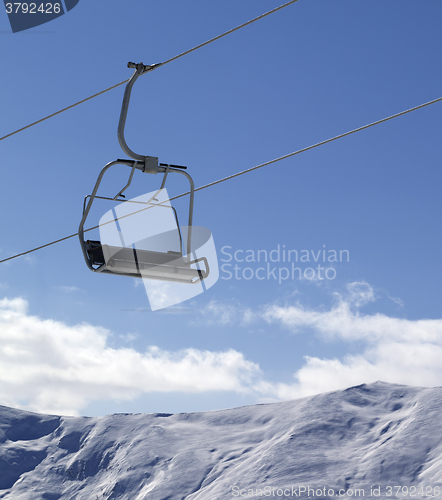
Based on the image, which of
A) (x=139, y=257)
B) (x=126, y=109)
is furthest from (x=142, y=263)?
(x=126, y=109)

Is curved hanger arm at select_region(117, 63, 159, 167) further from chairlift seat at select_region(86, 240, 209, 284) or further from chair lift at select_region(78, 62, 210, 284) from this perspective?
chairlift seat at select_region(86, 240, 209, 284)

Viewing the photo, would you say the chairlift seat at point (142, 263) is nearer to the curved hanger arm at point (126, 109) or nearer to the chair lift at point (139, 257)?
the chair lift at point (139, 257)

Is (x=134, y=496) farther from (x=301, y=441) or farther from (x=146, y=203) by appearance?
(x=146, y=203)

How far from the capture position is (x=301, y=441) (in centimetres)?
19225

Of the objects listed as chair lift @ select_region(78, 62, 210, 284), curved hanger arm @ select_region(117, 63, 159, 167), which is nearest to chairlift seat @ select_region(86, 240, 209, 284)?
chair lift @ select_region(78, 62, 210, 284)

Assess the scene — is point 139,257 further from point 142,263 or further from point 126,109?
point 126,109

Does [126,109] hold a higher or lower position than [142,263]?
higher

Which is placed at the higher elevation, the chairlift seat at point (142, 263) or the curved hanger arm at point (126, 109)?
the curved hanger arm at point (126, 109)

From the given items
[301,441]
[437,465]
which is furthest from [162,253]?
[301,441]

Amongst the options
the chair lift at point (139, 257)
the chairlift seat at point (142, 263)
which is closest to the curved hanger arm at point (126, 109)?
the chair lift at point (139, 257)

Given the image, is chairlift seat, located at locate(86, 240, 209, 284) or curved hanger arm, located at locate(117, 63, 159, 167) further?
chairlift seat, located at locate(86, 240, 209, 284)

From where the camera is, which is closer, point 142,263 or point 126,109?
point 126,109

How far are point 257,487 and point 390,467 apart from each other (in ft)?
132

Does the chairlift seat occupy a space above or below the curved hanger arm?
below
